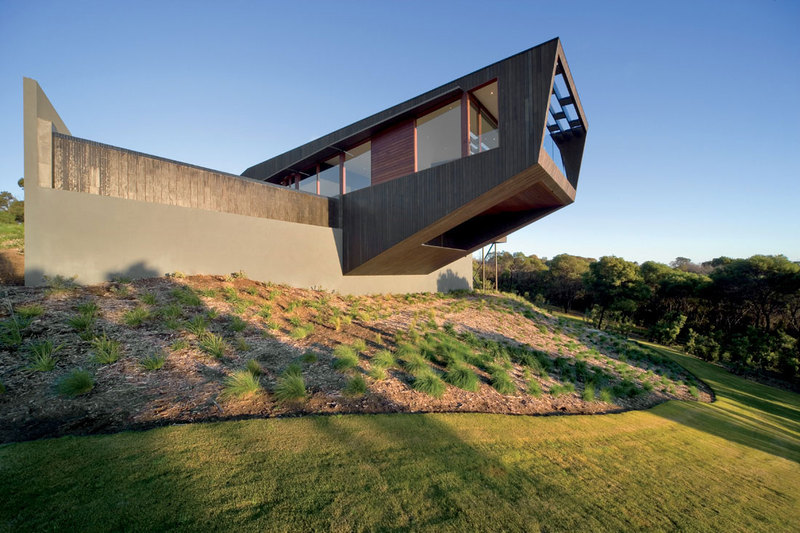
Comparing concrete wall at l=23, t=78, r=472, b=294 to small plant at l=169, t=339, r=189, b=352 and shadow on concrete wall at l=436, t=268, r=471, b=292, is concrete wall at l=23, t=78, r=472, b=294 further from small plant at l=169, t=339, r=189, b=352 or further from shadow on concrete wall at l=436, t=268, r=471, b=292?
shadow on concrete wall at l=436, t=268, r=471, b=292

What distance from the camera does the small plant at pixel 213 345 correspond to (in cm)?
468

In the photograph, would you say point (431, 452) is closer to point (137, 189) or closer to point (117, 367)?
point (117, 367)

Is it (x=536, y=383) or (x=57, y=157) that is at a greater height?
(x=57, y=157)

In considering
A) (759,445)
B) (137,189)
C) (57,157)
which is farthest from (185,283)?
(759,445)

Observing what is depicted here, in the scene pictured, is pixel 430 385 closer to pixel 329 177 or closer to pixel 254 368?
pixel 254 368

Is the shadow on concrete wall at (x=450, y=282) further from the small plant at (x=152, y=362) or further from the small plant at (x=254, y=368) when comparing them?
the small plant at (x=152, y=362)

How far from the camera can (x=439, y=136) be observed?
1023 centimetres

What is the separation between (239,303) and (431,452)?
5.67 meters

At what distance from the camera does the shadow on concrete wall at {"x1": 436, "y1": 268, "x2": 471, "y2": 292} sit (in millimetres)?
16938

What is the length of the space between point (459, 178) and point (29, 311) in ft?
30.8

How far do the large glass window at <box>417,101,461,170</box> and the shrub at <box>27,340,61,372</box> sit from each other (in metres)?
9.12

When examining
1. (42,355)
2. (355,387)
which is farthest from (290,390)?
(42,355)

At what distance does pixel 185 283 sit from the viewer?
733 cm

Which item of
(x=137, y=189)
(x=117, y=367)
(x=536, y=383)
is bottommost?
(x=536, y=383)
